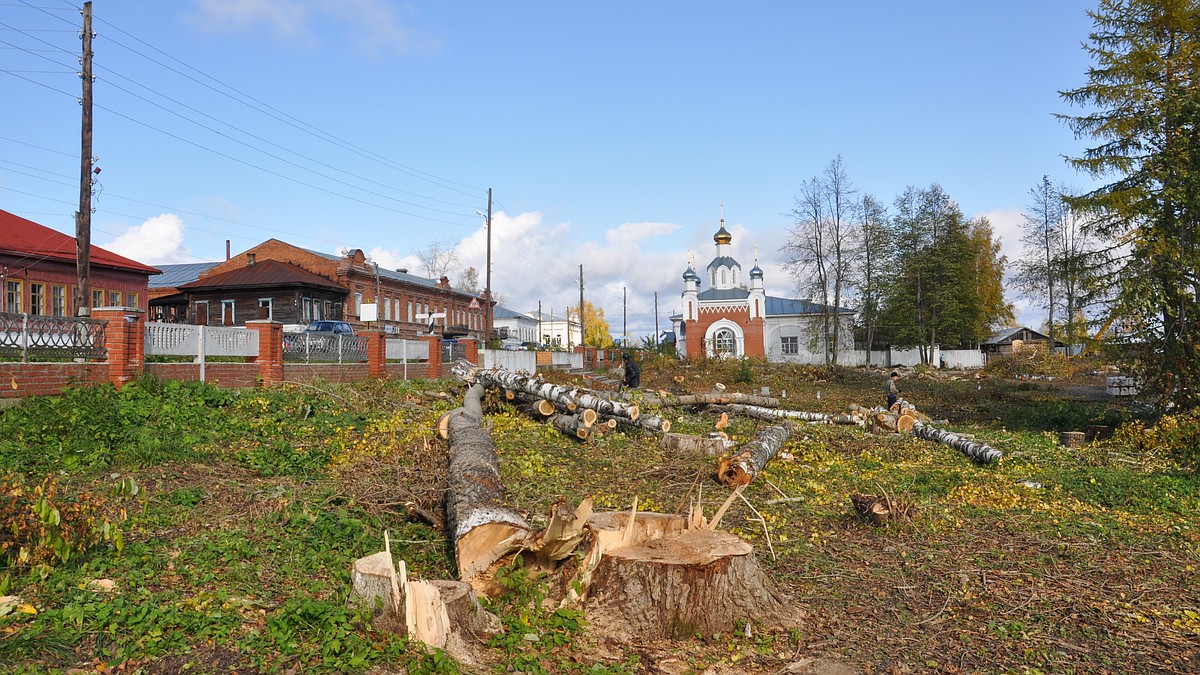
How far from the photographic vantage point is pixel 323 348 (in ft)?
53.6

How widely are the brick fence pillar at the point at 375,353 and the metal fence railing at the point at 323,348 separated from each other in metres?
0.23

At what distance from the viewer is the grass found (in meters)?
4.37

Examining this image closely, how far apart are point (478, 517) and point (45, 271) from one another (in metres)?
28.2

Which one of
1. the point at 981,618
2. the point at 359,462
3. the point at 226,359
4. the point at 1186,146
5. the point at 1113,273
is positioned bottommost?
the point at 981,618

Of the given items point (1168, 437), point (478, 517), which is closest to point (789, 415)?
point (1168, 437)

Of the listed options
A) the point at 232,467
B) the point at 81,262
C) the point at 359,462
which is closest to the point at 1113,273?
the point at 359,462

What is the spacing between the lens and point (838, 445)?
1241cm

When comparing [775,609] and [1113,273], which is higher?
[1113,273]

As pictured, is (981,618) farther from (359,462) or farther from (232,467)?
(232,467)

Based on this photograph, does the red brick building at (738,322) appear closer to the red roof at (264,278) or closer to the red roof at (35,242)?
the red roof at (264,278)

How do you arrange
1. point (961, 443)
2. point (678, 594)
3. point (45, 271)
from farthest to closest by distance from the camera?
point (45, 271), point (961, 443), point (678, 594)

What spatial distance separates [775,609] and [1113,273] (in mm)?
13902

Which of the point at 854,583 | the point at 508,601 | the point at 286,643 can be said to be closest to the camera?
the point at 286,643

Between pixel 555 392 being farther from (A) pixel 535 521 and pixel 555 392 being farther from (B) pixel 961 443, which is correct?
(B) pixel 961 443
